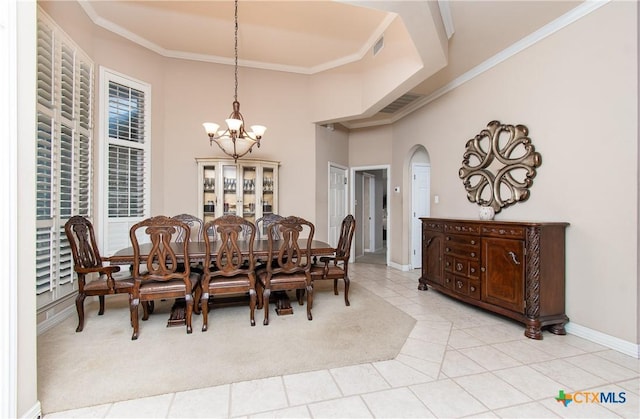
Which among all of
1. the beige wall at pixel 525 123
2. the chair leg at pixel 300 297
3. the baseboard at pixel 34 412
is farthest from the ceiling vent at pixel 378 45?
the baseboard at pixel 34 412

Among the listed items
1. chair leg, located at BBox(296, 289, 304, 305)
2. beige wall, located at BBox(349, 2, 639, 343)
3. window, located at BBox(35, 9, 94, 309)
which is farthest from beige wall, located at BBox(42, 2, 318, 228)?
beige wall, located at BBox(349, 2, 639, 343)

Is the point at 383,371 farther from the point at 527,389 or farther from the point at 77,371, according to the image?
the point at 77,371

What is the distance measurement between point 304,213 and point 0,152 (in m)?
3.96

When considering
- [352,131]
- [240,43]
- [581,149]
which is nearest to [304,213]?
[352,131]

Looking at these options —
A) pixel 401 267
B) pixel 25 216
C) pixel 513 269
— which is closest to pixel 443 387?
pixel 513 269

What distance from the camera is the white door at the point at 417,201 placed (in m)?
5.30

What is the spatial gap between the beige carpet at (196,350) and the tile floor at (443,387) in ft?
0.41

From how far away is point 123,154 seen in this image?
12.7 feet

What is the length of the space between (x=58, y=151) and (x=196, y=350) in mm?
2375

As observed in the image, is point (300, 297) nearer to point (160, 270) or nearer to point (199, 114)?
point (160, 270)

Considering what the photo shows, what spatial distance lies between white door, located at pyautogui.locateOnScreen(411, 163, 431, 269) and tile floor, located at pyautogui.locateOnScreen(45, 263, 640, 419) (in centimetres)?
286

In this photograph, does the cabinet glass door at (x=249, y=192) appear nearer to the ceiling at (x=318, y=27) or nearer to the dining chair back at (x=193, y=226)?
the dining chair back at (x=193, y=226)

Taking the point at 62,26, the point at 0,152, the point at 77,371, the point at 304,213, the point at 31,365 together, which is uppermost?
the point at 62,26

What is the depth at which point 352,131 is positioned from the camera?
20.5ft
